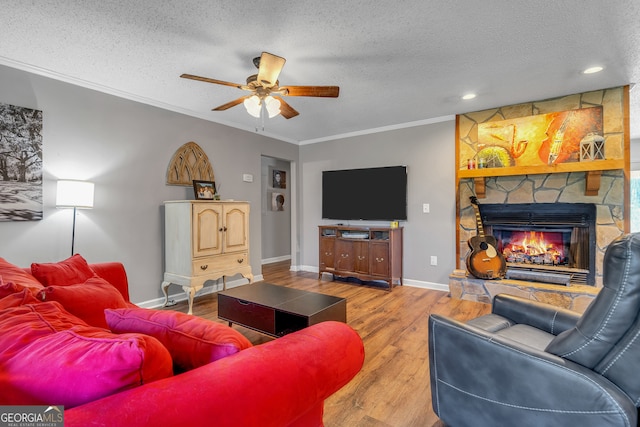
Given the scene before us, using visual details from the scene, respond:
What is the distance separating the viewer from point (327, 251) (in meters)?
4.77

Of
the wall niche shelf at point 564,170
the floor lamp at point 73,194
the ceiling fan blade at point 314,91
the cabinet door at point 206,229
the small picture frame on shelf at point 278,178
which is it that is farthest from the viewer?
the small picture frame on shelf at point 278,178

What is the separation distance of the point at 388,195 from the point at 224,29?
306 centimetres

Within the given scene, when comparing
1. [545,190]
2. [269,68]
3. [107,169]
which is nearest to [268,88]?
[269,68]

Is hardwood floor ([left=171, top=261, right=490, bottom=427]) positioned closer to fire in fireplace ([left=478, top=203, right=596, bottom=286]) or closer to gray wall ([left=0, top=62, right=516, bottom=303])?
gray wall ([left=0, top=62, right=516, bottom=303])

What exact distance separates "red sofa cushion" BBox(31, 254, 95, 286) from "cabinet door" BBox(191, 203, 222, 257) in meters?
1.34

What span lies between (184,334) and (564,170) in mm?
3814

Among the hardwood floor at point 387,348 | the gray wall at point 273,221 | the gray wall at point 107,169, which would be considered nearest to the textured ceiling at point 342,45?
the gray wall at point 107,169

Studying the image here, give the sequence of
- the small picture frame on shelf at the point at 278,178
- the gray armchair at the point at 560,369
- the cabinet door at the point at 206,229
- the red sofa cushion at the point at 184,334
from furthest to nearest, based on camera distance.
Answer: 1. the small picture frame on shelf at the point at 278,178
2. the cabinet door at the point at 206,229
3. the gray armchair at the point at 560,369
4. the red sofa cushion at the point at 184,334

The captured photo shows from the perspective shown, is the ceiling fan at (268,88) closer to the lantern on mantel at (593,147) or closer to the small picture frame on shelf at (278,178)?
the lantern on mantel at (593,147)

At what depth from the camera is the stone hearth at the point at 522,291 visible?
306 centimetres

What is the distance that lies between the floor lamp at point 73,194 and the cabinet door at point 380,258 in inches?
128

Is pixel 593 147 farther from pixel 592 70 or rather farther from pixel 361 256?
pixel 361 256

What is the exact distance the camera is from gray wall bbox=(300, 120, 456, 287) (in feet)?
13.5

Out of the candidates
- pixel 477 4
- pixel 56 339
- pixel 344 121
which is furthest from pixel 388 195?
pixel 56 339
